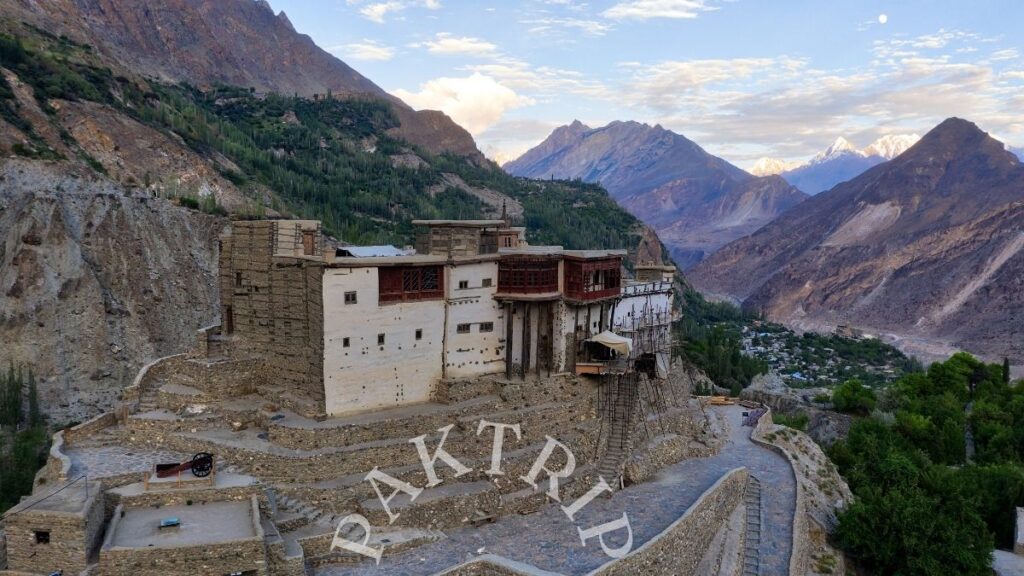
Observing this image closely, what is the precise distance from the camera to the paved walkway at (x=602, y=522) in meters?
18.3

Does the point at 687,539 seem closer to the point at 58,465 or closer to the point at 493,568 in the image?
the point at 493,568

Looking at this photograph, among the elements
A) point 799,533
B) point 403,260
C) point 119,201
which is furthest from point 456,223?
point 119,201

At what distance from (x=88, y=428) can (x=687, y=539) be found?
18377 mm

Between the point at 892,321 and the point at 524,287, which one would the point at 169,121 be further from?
the point at 892,321

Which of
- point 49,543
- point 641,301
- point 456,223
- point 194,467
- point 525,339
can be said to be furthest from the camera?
point 641,301

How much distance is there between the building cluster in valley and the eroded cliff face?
63.4 ft

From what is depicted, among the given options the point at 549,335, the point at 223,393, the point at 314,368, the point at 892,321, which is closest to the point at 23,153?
the point at 223,393

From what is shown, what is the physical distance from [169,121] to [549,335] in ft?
198

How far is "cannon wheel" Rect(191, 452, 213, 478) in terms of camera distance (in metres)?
18.4

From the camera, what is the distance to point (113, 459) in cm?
2041

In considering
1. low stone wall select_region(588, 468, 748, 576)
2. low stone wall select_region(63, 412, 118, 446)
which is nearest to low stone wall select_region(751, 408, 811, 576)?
low stone wall select_region(588, 468, 748, 576)

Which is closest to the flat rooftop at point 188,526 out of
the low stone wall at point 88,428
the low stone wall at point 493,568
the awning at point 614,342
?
the low stone wall at point 493,568

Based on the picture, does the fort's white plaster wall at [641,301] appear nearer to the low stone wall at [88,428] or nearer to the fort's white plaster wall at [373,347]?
the fort's white plaster wall at [373,347]

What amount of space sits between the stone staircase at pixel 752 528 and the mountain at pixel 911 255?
8482 centimetres
